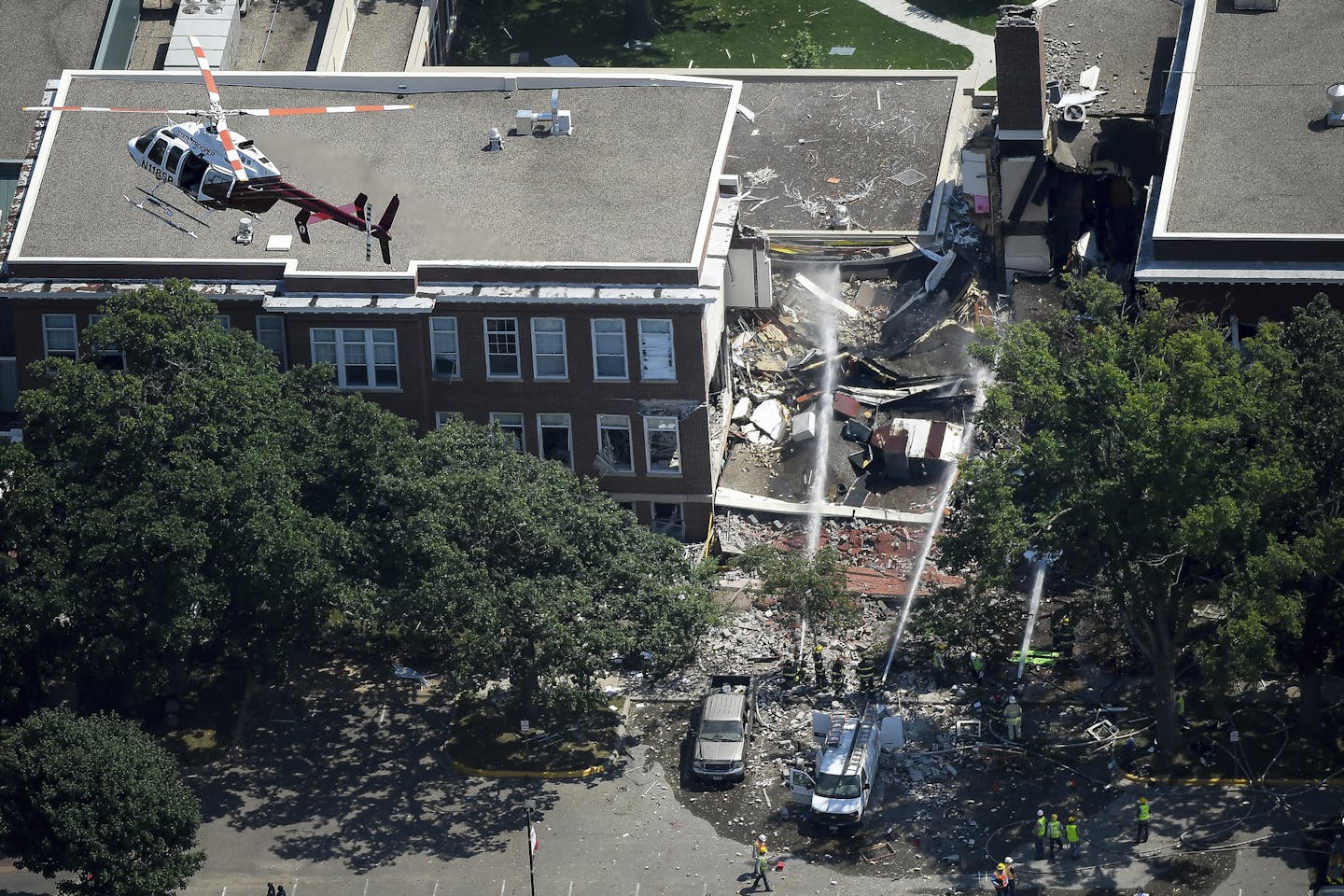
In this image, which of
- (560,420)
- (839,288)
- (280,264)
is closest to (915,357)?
(839,288)

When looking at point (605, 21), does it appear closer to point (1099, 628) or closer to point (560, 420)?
point (560, 420)

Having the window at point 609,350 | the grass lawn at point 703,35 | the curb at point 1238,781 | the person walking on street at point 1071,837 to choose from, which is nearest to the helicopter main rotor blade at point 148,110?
the window at point 609,350

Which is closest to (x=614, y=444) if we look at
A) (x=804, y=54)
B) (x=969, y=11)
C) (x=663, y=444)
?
(x=663, y=444)

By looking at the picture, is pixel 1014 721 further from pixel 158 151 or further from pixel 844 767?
pixel 158 151

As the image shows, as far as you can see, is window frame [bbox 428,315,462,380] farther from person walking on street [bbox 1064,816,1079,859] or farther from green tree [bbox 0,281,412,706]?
person walking on street [bbox 1064,816,1079,859]

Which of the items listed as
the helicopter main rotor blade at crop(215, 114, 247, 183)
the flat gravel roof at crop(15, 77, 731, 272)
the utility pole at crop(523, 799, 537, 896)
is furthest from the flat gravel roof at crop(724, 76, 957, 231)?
the utility pole at crop(523, 799, 537, 896)

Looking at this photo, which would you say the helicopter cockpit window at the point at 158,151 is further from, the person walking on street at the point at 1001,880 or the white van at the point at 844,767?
the person walking on street at the point at 1001,880
